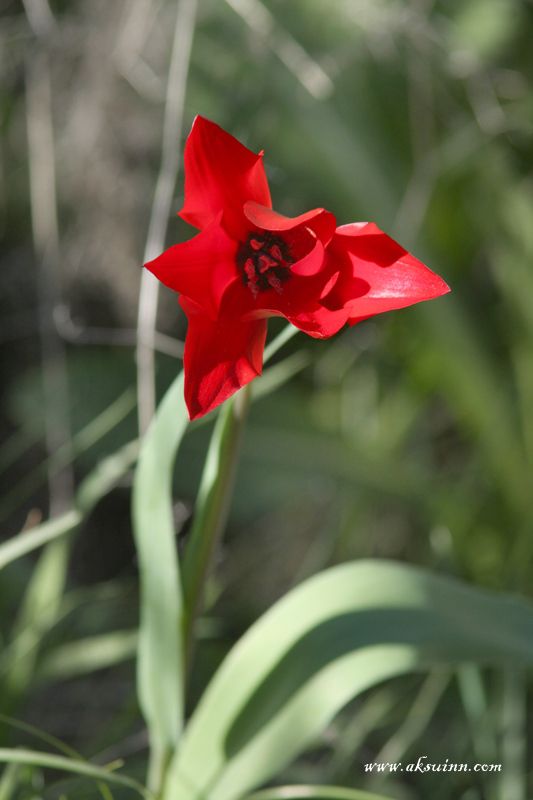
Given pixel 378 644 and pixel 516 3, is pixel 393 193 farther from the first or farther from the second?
pixel 378 644

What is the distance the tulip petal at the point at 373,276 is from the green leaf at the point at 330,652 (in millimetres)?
184

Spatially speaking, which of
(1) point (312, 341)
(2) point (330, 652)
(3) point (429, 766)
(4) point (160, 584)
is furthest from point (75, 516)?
(3) point (429, 766)

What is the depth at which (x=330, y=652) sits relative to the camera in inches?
18.4

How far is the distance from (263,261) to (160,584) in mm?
206

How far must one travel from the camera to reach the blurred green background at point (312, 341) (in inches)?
32.2

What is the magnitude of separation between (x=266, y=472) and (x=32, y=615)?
0.37 meters

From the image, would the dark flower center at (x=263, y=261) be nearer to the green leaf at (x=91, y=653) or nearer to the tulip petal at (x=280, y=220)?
the tulip petal at (x=280, y=220)

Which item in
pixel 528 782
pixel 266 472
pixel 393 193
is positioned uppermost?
pixel 393 193

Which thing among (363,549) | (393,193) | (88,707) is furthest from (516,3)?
(88,707)

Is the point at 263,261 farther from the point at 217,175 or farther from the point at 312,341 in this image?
the point at 312,341

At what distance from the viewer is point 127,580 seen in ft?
3.32

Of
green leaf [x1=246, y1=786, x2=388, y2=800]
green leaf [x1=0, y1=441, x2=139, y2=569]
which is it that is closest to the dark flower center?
green leaf [x1=0, y1=441, x2=139, y2=569]

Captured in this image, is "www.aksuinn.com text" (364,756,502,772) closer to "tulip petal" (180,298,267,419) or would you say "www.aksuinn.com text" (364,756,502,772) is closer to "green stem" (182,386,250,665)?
"green stem" (182,386,250,665)

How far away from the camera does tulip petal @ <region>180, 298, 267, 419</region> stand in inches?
13.2
